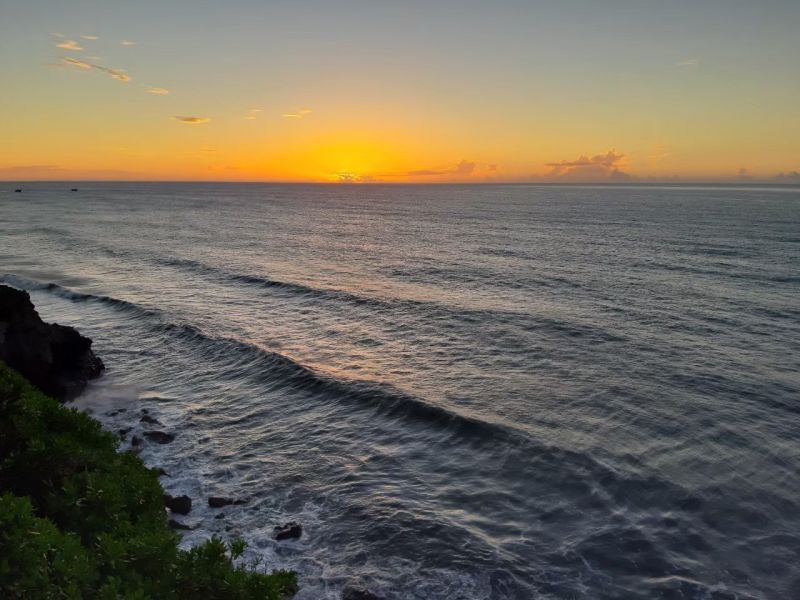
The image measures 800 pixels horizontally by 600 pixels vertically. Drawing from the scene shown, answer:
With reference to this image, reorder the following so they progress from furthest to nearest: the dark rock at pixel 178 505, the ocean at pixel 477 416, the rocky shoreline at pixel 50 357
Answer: the rocky shoreline at pixel 50 357 → the dark rock at pixel 178 505 → the ocean at pixel 477 416

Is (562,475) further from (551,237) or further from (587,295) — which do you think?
(551,237)

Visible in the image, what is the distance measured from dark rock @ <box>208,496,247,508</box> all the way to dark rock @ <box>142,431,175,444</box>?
599 cm

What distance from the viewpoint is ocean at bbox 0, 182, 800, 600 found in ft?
54.1

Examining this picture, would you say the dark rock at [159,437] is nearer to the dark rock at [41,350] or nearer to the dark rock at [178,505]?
the dark rock at [178,505]

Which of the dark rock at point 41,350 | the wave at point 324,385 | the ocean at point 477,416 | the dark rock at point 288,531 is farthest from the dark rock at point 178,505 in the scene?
the dark rock at point 41,350

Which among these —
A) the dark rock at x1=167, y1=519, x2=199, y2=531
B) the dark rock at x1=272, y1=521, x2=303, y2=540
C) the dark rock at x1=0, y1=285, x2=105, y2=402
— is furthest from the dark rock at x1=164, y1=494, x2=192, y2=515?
the dark rock at x1=0, y1=285, x2=105, y2=402

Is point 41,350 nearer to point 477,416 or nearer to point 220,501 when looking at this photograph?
point 220,501

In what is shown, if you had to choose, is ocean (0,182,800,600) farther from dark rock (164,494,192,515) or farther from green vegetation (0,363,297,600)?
green vegetation (0,363,297,600)

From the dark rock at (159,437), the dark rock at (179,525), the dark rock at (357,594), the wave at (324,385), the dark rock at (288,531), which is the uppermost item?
the wave at (324,385)

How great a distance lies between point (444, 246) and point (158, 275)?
43.0 m

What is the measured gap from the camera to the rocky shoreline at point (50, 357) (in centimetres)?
2436

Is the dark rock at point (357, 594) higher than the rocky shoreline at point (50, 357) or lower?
lower

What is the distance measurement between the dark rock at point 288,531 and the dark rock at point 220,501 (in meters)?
2.34

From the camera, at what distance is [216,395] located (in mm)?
29156
